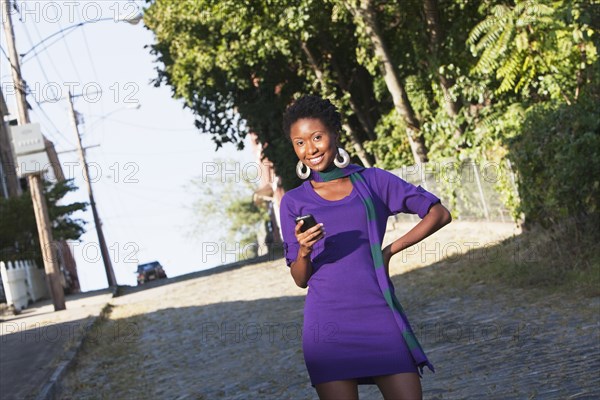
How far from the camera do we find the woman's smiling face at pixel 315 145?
4.23 m

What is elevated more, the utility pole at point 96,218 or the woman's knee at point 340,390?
the utility pole at point 96,218

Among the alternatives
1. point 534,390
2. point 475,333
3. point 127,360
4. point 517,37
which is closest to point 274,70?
point 517,37

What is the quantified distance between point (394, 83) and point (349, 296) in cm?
2264

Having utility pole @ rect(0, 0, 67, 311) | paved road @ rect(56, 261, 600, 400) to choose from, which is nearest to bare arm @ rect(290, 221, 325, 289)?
paved road @ rect(56, 261, 600, 400)

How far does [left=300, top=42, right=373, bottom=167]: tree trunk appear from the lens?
2972cm

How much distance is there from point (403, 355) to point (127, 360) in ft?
31.0

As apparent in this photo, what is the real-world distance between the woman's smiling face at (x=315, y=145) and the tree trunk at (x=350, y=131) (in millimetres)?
25057

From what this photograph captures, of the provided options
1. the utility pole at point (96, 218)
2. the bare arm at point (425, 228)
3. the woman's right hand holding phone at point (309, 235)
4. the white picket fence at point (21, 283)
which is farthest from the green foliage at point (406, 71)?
the utility pole at point (96, 218)

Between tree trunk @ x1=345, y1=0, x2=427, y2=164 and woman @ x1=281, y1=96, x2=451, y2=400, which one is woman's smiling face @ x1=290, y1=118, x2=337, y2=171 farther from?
tree trunk @ x1=345, y1=0, x2=427, y2=164

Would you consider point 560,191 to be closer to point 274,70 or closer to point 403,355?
point 403,355

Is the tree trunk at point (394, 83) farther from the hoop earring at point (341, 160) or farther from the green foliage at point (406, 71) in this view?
the hoop earring at point (341, 160)

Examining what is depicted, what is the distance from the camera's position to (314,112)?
168 inches

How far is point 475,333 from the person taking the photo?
10.0 meters

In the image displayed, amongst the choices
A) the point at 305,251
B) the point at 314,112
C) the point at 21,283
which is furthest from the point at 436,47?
the point at 305,251
